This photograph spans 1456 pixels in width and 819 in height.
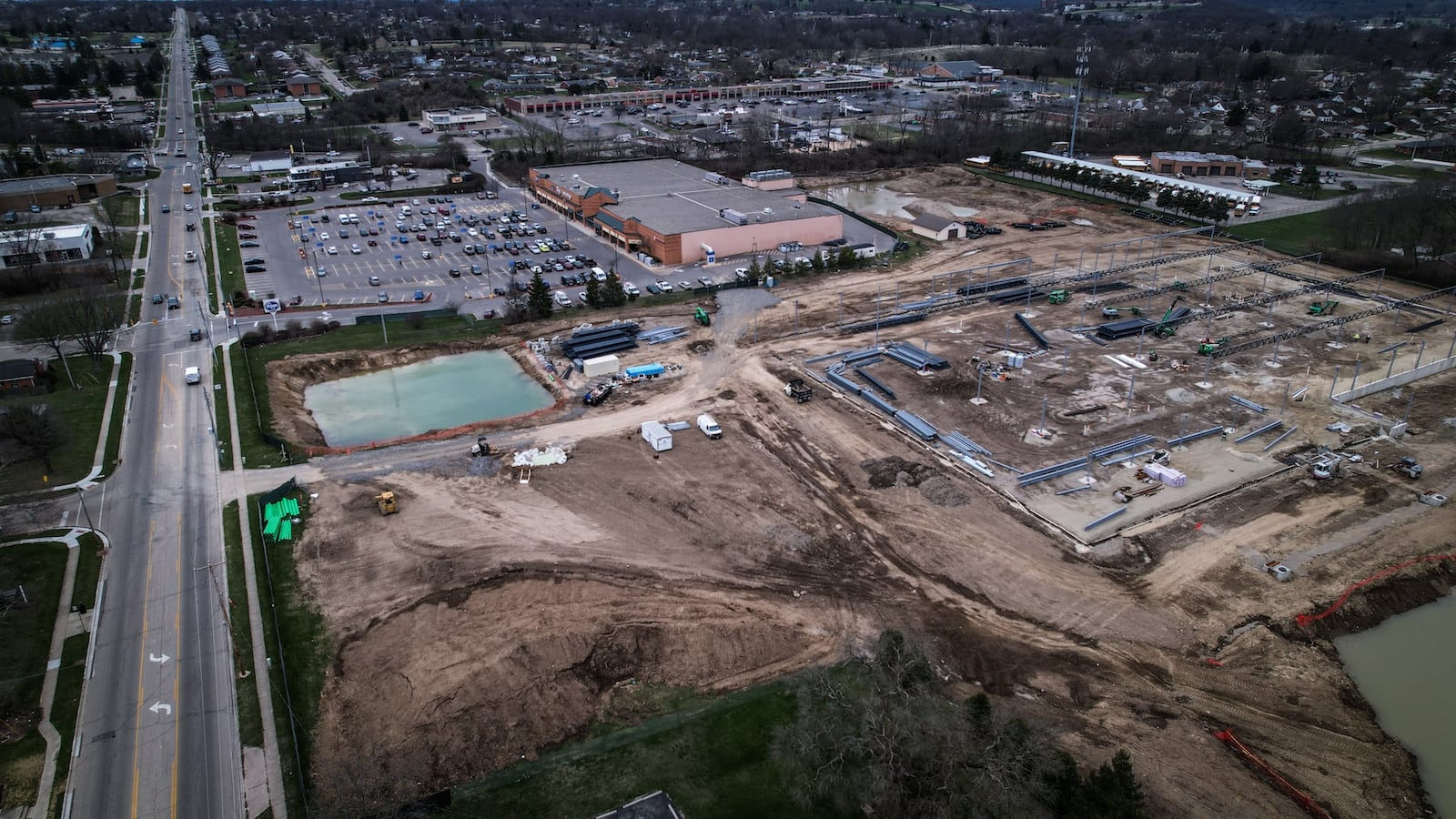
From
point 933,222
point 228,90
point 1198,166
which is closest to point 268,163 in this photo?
point 228,90

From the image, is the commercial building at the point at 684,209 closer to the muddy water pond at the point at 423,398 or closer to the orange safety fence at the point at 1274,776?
the muddy water pond at the point at 423,398

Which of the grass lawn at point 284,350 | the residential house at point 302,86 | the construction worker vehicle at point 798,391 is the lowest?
the construction worker vehicle at point 798,391

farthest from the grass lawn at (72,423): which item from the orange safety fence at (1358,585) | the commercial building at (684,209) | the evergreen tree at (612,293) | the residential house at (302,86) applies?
the residential house at (302,86)

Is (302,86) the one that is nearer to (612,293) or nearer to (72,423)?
(612,293)

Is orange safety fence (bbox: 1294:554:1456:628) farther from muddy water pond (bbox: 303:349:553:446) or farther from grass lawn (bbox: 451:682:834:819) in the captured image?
muddy water pond (bbox: 303:349:553:446)

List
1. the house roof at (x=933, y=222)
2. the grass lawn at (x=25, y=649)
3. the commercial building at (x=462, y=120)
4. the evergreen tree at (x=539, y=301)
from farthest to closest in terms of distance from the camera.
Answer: the commercial building at (x=462, y=120)
the house roof at (x=933, y=222)
the evergreen tree at (x=539, y=301)
the grass lawn at (x=25, y=649)

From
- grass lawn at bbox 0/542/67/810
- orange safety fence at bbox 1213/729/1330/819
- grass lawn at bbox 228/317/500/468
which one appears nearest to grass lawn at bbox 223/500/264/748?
grass lawn at bbox 0/542/67/810
